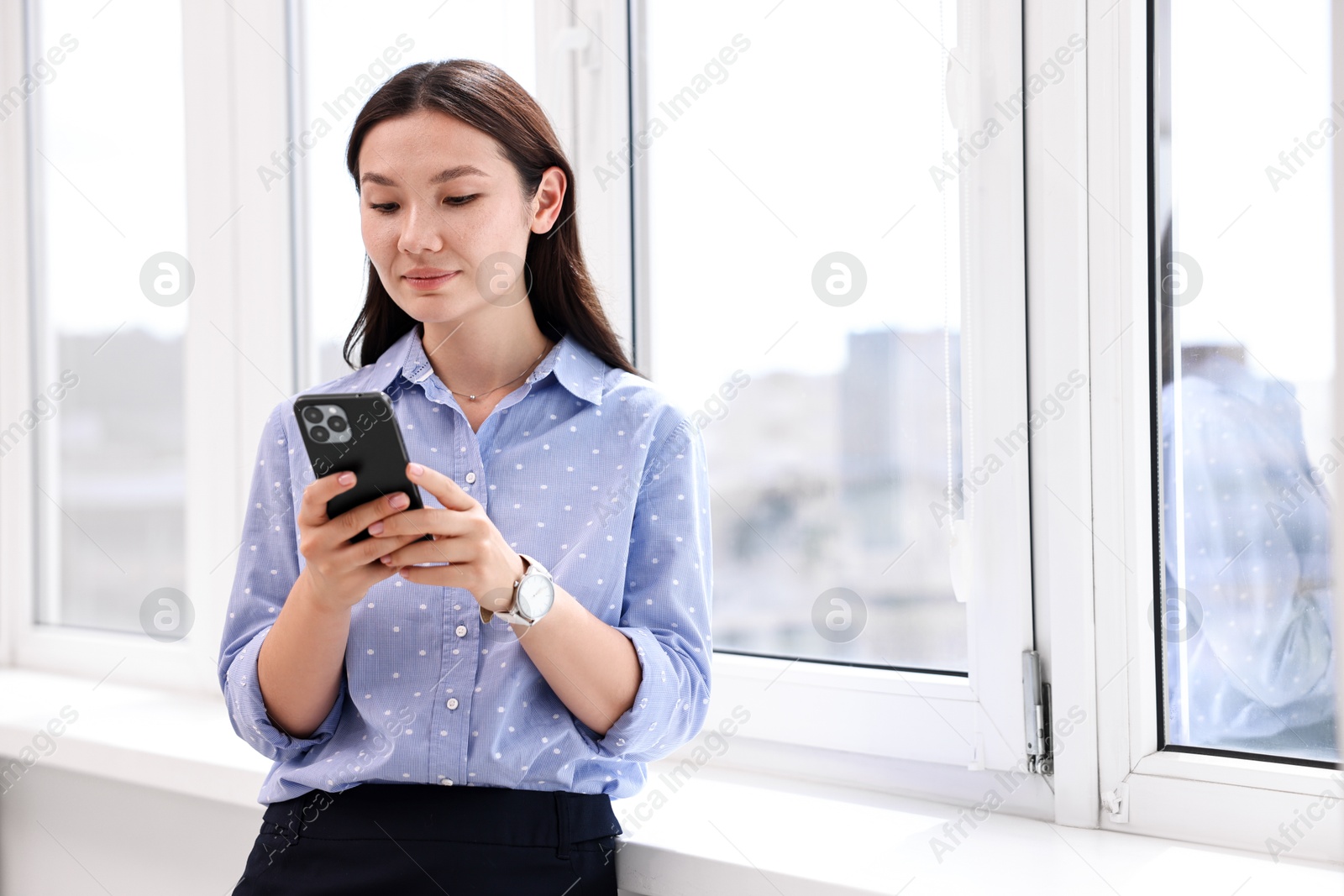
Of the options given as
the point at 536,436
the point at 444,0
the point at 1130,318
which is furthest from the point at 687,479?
the point at 444,0

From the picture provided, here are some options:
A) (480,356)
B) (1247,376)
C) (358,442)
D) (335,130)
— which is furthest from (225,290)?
(1247,376)

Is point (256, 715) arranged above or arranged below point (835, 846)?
above

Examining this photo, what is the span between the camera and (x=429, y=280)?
94 cm

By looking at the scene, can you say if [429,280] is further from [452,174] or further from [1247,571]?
[1247,571]

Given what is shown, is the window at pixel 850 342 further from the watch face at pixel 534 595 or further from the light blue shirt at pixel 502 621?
the watch face at pixel 534 595

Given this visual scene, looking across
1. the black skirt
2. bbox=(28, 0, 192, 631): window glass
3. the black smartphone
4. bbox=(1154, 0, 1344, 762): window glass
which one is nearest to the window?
bbox=(1154, 0, 1344, 762): window glass

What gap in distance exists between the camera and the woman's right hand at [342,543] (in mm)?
767

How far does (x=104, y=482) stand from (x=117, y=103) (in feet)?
2.32

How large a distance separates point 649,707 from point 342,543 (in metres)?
0.29

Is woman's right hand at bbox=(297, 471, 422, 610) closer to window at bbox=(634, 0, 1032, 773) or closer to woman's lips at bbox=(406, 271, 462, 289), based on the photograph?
woman's lips at bbox=(406, 271, 462, 289)

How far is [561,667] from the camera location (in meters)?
0.86

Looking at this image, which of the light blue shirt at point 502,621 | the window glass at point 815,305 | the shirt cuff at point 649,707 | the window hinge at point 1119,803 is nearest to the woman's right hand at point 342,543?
the light blue shirt at point 502,621

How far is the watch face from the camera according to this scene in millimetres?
815

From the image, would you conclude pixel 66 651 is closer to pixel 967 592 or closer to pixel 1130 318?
pixel 967 592
